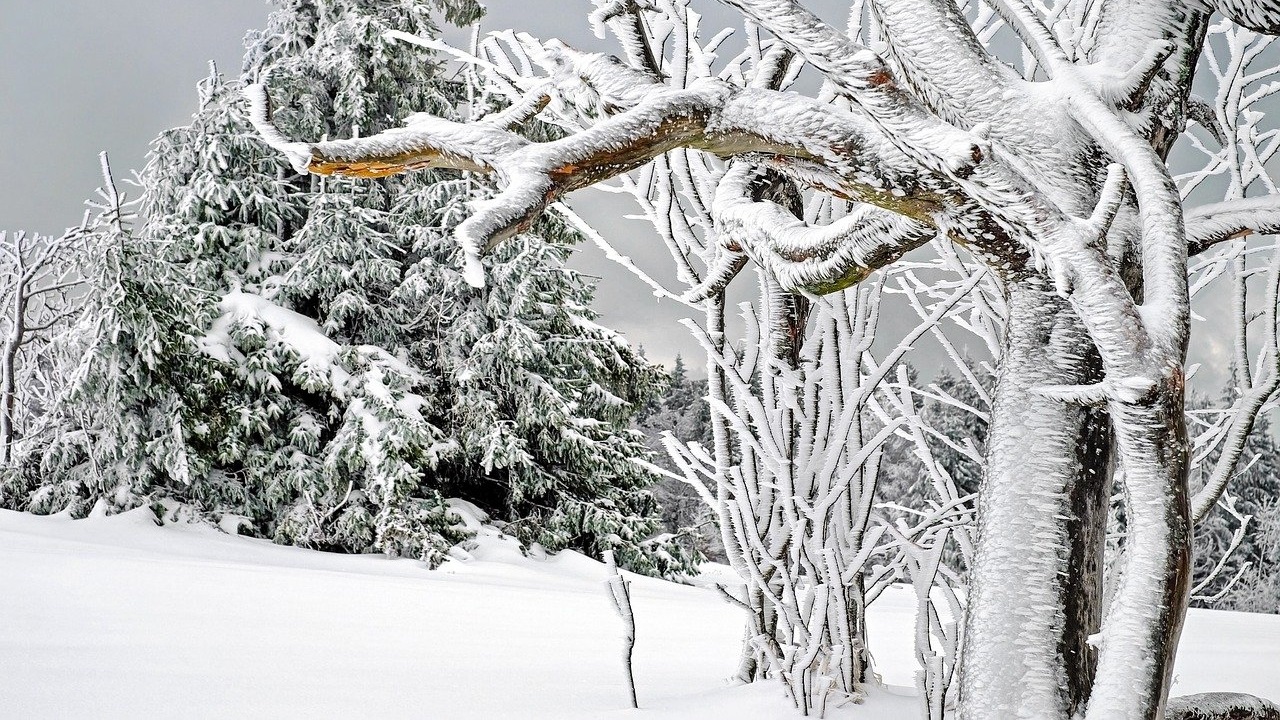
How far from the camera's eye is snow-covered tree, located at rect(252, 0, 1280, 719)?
124 cm

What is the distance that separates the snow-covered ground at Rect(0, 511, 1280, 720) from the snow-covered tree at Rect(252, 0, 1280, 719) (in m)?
0.97

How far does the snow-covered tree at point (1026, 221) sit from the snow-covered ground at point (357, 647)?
0.97 meters

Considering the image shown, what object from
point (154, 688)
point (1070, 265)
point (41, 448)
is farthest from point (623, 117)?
point (41, 448)

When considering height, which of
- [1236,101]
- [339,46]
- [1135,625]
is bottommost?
[1135,625]

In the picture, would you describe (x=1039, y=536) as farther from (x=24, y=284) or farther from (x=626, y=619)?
(x=24, y=284)

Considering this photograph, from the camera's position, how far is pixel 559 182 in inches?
61.2

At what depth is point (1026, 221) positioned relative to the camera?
1354 millimetres

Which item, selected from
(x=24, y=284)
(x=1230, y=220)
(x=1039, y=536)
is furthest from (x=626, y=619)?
(x=24, y=284)

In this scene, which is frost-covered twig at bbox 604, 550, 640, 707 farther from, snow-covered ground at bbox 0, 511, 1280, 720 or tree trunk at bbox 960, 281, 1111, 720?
tree trunk at bbox 960, 281, 1111, 720

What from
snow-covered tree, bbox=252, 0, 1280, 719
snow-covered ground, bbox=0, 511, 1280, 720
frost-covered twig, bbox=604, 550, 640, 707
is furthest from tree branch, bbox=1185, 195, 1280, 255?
frost-covered twig, bbox=604, 550, 640, 707

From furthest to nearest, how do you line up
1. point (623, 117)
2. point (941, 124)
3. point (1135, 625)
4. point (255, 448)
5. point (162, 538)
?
point (255, 448)
point (162, 538)
point (623, 117)
point (941, 124)
point (1135, 625)

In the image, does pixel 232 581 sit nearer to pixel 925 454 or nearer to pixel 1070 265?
pixel 925 454

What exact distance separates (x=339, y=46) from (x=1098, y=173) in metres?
11.6

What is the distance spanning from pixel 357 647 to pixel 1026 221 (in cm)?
297
